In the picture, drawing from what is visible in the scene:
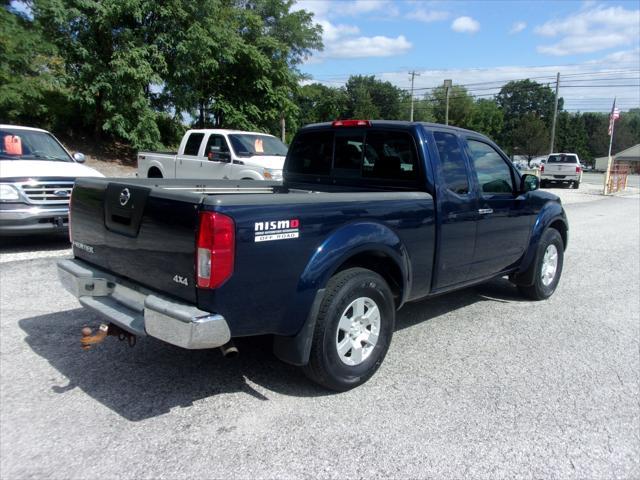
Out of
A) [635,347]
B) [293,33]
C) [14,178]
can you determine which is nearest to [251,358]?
[635,347]

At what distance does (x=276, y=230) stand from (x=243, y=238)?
23 centimetres

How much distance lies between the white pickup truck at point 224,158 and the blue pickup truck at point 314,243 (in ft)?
18.6

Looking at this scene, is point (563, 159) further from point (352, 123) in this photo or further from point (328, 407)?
point (328, 407)

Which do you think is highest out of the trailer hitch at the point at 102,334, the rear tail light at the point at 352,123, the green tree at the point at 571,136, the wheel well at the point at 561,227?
the green tree at the point at 571,136

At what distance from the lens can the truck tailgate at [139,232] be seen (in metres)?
3.03

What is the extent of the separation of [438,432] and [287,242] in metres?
1.50

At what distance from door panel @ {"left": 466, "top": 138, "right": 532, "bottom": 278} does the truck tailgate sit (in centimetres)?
290

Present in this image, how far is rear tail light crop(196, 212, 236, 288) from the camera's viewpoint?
9.44ft

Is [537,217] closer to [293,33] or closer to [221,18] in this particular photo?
[221,18]

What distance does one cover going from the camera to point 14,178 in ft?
23.1

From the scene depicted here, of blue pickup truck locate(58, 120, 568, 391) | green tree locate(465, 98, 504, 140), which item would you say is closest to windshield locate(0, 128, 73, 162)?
blue pickup truck locate(58, 120, 568, 391)

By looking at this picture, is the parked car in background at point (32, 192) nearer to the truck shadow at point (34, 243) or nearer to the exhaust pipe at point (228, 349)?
the truck shadow at point (34, 243)

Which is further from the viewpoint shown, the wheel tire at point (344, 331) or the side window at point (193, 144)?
the side window at point (193, 144)

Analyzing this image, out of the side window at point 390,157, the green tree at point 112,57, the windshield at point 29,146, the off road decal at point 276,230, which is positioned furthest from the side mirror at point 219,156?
the off road decal at point 276,230
